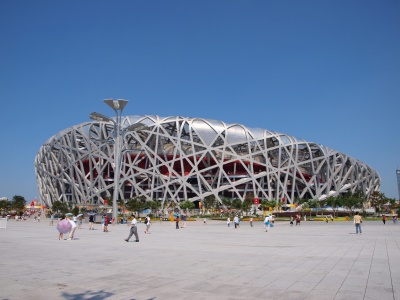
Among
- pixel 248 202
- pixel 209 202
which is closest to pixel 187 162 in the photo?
pixel 209 202

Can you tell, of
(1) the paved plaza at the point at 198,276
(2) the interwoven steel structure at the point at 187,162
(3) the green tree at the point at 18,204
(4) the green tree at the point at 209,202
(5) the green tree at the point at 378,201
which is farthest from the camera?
(5) the green tree at the point at 378,201

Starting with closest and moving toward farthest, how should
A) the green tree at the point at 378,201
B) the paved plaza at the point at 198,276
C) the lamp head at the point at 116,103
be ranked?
the paved plaza at the point at 198,276, the lamp head at the point at 116,103, the green tree at the point at 378,201

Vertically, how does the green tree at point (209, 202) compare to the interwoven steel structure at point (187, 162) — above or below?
below

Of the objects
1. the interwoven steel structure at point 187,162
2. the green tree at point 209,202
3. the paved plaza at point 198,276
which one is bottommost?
the paved plaza at point 198,276

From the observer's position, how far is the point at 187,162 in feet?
241

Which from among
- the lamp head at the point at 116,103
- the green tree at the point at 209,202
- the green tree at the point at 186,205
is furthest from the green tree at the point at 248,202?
the lamp head at the point at 116,103

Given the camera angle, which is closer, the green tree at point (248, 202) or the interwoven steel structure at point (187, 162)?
the green tree at point (248, 202)

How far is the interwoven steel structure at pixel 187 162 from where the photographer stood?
68.7m

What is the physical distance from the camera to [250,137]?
71.2 metres

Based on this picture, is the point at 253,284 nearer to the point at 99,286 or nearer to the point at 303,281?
the point at 303,281

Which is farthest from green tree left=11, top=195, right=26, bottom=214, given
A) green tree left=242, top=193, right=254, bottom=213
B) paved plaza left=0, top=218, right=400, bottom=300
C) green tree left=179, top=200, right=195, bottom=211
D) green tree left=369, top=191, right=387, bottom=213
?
green tree left=369, top=191, right=387, bottom=213

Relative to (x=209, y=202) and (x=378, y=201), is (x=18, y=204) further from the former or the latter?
(x=378, y=201)

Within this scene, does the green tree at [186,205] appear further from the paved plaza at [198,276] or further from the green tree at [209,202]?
the paved plaza at [198,276]

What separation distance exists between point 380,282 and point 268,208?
61.5 meters
